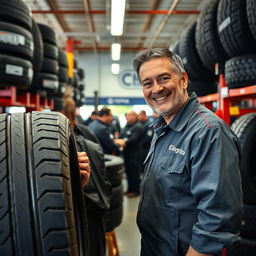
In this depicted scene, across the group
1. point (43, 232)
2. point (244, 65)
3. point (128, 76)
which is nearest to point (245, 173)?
point (244, 65)

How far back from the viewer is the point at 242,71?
2.32 meters

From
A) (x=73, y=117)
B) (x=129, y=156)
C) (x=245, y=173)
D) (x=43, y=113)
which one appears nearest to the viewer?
(x=43, y=113)

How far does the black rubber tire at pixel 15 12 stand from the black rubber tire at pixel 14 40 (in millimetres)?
54

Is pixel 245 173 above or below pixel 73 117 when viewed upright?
below

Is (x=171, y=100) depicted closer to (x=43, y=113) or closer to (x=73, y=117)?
(x=43, y=113)

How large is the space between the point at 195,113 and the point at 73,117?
164cm

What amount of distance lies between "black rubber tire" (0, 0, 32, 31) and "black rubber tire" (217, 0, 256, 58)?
1744 millimetres

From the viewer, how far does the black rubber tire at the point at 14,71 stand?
2725 millimetres

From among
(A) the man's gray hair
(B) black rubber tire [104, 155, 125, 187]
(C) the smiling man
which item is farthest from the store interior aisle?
(A) the man's gray hair

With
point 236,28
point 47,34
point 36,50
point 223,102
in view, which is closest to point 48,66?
point 47,34

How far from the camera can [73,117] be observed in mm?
2910

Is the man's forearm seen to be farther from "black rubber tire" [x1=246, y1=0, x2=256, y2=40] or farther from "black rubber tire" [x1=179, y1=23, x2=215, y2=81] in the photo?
"black rubber tire" [x1=179, y1=23, x2=215, y2=81]

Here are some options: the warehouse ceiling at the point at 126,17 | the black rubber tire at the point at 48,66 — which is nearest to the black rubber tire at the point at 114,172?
the black rubber tire at the point at 48,66

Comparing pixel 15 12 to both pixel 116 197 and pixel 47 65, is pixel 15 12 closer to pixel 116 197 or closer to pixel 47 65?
pixel 47 65
